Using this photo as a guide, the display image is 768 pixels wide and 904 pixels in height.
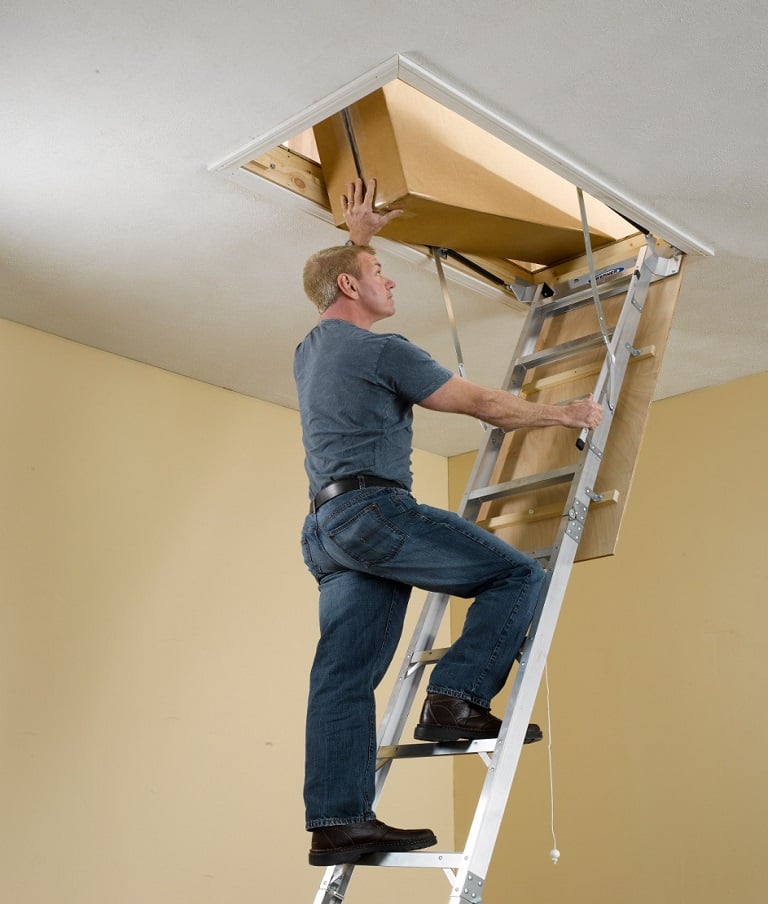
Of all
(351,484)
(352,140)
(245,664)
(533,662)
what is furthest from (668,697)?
(352,140)

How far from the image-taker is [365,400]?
2430 millimetres

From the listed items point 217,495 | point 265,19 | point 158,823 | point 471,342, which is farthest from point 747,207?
point 158,823

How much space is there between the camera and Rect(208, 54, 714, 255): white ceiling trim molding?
241cm

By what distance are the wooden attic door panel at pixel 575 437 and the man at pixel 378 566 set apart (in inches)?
11.3

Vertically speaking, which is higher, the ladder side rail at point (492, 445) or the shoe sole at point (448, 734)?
the ladder side rail at point (492, 445)

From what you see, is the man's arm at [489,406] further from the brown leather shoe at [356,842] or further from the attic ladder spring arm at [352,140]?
the brown leather shoe at [356,842]

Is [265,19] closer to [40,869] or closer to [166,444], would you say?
[166,444]

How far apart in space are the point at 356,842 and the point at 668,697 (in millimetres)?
2199

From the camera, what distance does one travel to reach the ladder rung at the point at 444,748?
7.54ft

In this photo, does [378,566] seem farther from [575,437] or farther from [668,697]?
[668,697]

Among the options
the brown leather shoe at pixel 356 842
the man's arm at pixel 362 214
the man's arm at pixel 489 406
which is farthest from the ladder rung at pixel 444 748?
the man's arm at pixel 362 214

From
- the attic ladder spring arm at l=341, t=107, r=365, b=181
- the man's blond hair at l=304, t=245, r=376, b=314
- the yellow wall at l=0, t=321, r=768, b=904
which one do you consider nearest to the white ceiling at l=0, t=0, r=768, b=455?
the attic ladder spring arm at l=341, t=107, r=365, b=181

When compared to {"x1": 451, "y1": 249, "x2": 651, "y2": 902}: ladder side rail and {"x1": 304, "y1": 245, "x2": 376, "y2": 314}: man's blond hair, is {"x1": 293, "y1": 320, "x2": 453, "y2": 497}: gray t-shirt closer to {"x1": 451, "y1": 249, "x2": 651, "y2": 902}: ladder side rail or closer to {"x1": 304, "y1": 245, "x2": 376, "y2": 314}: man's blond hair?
{"x1": 304, "y1": 245, "x2": 376, "y2": 314}: man's blond hair

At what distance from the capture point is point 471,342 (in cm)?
395
